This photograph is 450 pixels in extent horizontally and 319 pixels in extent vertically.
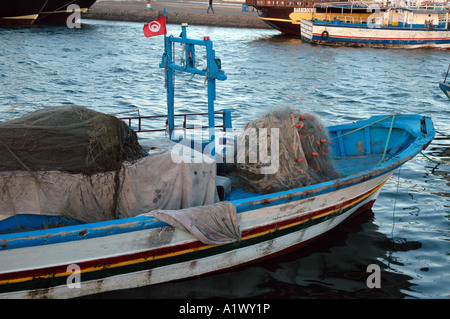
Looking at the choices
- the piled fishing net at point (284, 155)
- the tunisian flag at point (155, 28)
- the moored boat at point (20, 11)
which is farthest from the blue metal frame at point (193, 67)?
the moored boat at point (20, 11)

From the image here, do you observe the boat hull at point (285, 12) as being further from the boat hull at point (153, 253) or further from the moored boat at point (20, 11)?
the boat hull at point (153, 253)

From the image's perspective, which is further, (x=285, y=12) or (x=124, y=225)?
(x=285, y=12)

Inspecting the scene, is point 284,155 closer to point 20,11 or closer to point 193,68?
point 193,68

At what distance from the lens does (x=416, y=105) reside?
2250 centimetres

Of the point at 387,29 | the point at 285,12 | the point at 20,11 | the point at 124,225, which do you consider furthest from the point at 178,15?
the point at 124,225

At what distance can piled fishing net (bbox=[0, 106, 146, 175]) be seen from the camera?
20.9 ft

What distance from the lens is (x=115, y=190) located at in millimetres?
6781

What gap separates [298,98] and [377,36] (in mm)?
20860

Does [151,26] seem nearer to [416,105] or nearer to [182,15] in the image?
[416,105]

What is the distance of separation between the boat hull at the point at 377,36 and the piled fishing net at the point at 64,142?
37202 mm

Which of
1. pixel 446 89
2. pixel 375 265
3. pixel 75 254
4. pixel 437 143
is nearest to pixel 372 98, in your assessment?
pixel 446 89

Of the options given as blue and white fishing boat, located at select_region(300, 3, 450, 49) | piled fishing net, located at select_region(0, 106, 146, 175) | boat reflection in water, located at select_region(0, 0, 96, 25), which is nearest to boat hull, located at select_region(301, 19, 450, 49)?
blue and white fishing boat, located at select_region(300, 3, 450, 49)

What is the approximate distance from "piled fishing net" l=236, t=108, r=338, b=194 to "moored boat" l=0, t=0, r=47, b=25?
40.0 metres

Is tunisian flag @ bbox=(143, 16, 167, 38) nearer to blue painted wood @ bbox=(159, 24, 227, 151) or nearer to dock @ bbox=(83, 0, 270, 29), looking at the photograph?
blue painted wood @ bbox=(159, 24, 227, 151)
